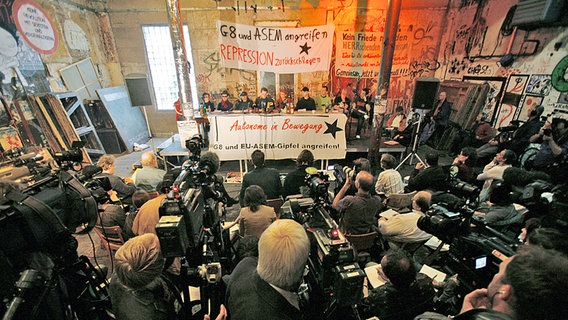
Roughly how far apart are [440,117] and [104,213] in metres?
8.88

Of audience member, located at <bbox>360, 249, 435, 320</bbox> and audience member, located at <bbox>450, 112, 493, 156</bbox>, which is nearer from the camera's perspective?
audience member, located at <bbox>360, 249, 435, 320</bbox>

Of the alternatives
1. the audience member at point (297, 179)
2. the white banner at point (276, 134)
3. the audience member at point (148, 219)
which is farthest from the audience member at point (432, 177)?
the audience member at point (148, 219)

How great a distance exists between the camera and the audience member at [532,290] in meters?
1.00

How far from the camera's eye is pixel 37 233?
1.61 m

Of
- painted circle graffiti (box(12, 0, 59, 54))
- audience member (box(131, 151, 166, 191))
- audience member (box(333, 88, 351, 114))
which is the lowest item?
audience member (box(131, 151, 166, 191))

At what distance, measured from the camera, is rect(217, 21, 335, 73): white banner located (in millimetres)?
4883

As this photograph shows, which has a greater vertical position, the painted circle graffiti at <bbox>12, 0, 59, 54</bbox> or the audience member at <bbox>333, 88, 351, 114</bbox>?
the painted circle graffiti at <bbox>12, 0, 59, 54</bbox>

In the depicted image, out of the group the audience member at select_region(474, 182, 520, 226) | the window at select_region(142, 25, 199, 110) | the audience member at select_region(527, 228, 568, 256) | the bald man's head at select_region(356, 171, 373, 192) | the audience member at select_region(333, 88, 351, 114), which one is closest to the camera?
the audience member at select_region(527, 228, 568, 256)

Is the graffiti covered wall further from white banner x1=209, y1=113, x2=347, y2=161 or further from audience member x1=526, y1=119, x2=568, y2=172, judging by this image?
white banner x1=209, y1=113, x2=347, y2=161

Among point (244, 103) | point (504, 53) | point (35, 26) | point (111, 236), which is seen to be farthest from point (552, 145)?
point (35, 26)

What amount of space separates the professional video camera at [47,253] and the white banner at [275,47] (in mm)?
3833

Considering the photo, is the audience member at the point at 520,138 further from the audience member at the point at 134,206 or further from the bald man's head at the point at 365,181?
the audience member at the point at 134,206

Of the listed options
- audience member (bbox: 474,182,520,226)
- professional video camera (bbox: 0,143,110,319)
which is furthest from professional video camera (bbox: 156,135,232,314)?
audience member (bbox: 474,182,520,226)

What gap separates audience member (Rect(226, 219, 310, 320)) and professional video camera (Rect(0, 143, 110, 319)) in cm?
111
